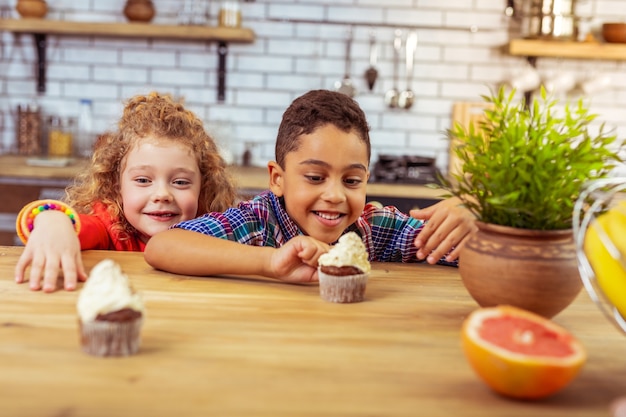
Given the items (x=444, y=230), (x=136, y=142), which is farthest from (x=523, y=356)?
(x=136, y=142)

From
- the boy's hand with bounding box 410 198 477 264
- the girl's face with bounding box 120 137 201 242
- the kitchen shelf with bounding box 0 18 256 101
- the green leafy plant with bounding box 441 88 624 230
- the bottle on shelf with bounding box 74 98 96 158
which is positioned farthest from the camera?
the bottle on shelf with bounding box 74 98 96 158

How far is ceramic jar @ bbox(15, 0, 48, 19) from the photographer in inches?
149

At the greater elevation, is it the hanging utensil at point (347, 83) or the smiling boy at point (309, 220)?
the hanging utensil at point (347, 83)

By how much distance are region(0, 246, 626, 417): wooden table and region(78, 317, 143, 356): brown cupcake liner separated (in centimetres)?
1

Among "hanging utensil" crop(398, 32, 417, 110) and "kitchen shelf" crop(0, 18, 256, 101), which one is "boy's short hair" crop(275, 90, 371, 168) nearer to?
"kitchen shelf" crop(0, 18, 256, 101)

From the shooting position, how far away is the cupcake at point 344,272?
3.67 feet

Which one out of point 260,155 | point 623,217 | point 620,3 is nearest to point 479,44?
point 620,3

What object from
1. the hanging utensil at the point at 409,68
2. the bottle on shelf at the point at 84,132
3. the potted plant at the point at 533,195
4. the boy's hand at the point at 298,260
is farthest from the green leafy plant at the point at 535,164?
the bottle on shelf at the point at 84,132

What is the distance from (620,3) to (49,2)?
10.2 feet

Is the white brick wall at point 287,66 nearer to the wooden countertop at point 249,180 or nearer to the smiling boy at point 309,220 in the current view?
the wooden countertop at point 249,180

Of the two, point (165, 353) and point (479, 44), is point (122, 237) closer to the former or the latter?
point (165, 353)

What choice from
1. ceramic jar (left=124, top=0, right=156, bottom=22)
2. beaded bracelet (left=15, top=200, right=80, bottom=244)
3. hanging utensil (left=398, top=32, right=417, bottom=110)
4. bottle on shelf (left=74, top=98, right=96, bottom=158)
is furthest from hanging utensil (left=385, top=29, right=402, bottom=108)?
beaded bracelet (left=15, top=200, right=80, bottom=244)

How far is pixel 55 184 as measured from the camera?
137 inches

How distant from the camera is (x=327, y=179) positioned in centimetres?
156
